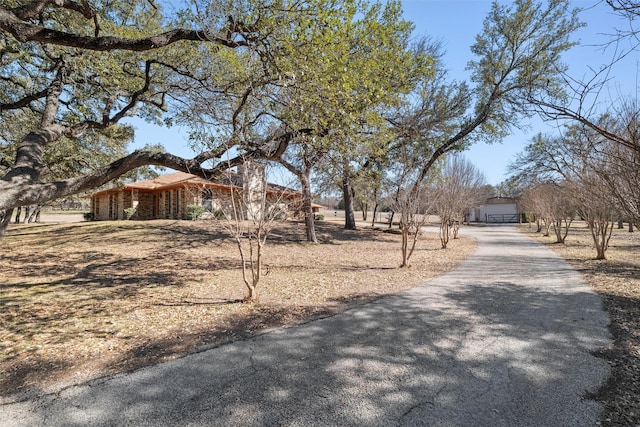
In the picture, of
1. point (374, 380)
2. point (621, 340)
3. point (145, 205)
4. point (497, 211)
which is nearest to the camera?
point (374, 380)

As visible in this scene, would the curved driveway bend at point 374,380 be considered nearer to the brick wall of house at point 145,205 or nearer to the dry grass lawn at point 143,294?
the dry grass lawn at point 143,294

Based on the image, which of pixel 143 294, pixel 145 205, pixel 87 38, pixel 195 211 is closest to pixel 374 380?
pixel 143 294

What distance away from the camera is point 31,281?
7203mm

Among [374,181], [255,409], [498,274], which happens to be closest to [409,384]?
[255,409]

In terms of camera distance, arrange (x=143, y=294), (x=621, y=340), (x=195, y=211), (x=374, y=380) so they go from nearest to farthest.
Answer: (x=374, y=380)
(x=621, y=340)
(x=143, y=294)
(x=195, y=211)

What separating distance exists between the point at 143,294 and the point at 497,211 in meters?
55.5

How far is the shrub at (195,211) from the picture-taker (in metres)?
20.2

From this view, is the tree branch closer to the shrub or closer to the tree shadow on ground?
the tree shadow on ground

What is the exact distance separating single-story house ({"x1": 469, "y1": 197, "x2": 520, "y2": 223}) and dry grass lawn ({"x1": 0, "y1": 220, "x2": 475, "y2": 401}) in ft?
140

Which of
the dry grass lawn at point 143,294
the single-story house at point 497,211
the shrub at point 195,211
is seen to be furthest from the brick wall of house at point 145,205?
the single-story house at point 497,211

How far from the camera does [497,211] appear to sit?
52.0m

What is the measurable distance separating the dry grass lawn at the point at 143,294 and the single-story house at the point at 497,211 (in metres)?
42.8

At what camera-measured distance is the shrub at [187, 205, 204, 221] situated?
2025 centimetres

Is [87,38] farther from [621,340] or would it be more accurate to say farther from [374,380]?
[621,340]
